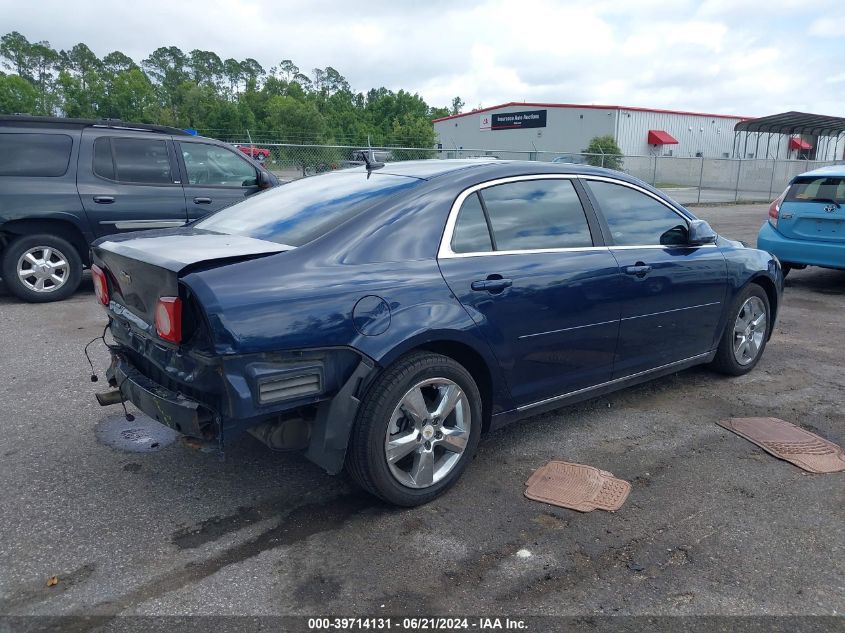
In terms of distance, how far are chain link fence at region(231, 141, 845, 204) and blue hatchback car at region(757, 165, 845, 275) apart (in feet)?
29.0

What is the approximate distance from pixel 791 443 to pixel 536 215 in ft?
6.76

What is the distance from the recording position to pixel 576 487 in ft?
11.6

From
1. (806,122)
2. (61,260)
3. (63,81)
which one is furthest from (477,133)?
(61,260)

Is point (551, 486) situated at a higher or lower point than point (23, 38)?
lower

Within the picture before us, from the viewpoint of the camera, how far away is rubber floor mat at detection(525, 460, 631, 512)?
3.38 m

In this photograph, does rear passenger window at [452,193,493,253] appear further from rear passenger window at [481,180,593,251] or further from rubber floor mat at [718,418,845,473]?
rubber floor mat at [718,418,845,473]

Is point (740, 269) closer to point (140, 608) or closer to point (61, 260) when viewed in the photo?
point (140, 608)

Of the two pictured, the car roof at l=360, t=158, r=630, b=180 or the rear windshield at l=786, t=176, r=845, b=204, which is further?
the rear windshield at l=786, t=176, r=845, b=204

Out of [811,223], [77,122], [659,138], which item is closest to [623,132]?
[659,138]

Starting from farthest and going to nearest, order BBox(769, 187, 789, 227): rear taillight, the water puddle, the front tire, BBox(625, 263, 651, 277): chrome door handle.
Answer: BBox(769, 187, 789, 227): rear taillight, BBox(625, 263, 651, 277): chrome door handle, the water puddle, the front tire

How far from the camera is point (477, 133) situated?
55.5 meters

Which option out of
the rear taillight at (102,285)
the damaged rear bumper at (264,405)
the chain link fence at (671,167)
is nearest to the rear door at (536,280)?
the damaged rear bumper at (264,405)

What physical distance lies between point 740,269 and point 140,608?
4.34 meters

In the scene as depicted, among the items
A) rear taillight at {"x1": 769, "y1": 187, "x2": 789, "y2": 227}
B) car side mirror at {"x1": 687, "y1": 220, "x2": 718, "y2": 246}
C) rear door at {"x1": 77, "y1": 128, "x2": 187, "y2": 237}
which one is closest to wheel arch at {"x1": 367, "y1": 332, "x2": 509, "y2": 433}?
car side mirror at {"x1": 687, "y1": 220, "x2": 718, "y2": 246}
